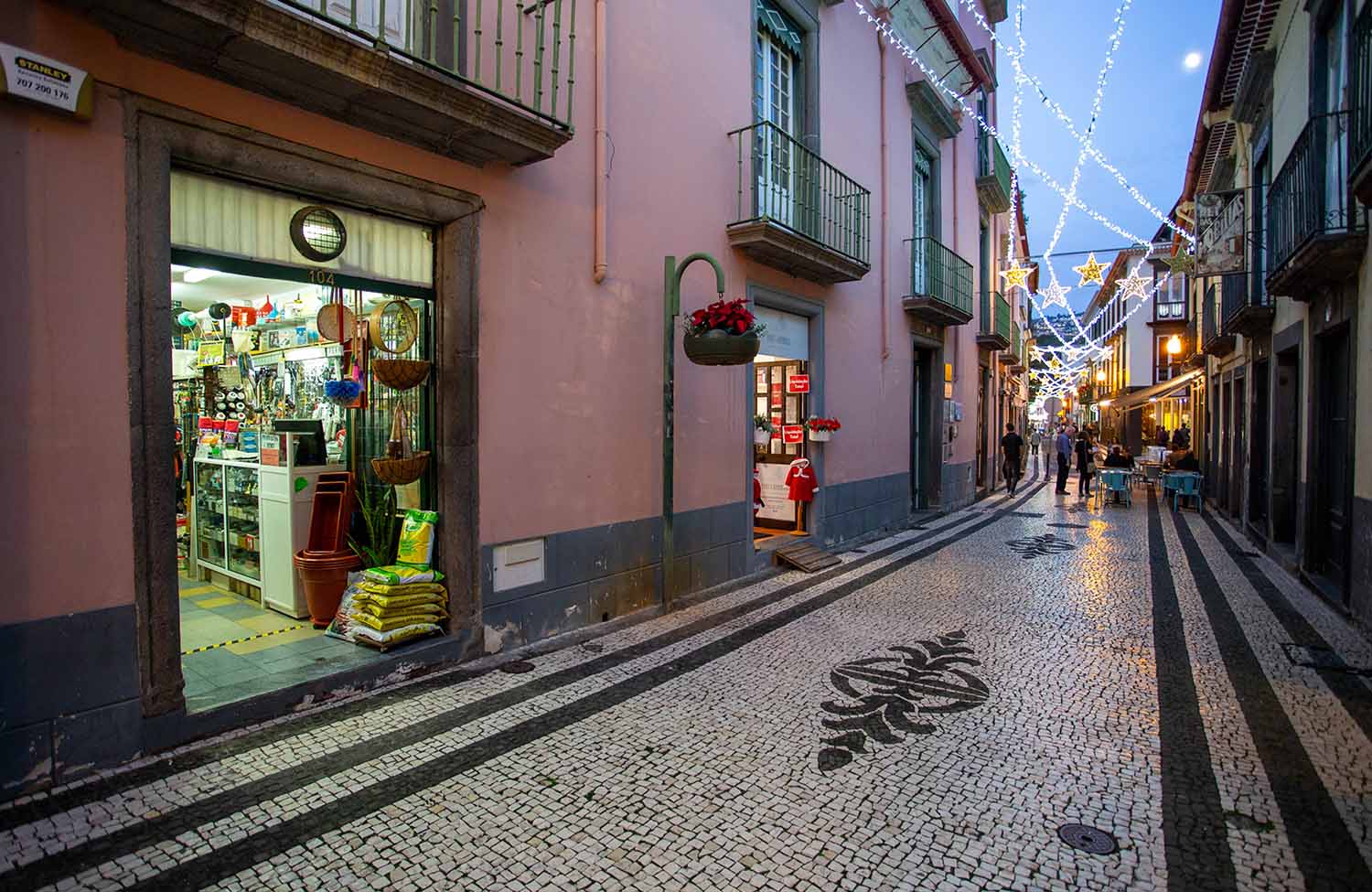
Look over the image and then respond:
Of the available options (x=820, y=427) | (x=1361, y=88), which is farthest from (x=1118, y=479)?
(x=1361, y=88)

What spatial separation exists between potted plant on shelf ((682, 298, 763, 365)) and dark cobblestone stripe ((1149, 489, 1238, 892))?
133 inches

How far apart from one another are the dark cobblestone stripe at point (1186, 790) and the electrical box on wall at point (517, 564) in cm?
367

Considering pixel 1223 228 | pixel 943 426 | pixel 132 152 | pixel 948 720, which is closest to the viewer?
pixel 132 152

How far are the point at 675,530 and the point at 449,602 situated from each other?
222cm

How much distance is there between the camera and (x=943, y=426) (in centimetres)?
1309

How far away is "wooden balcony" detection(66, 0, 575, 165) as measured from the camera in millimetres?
3119

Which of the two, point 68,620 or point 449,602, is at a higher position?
point 68,620

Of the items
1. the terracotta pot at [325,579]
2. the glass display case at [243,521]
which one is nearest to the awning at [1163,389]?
the terracotta pot at [325,579]

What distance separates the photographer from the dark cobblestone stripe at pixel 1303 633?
4.05m

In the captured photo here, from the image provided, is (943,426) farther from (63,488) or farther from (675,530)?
(63,488)

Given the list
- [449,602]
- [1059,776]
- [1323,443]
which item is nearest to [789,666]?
[1059,776]

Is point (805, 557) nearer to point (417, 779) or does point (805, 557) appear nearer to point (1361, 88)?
point (417, 779)

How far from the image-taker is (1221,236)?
7.89 m

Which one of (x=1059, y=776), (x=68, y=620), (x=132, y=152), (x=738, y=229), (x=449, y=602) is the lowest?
(x=1059, y=776)
